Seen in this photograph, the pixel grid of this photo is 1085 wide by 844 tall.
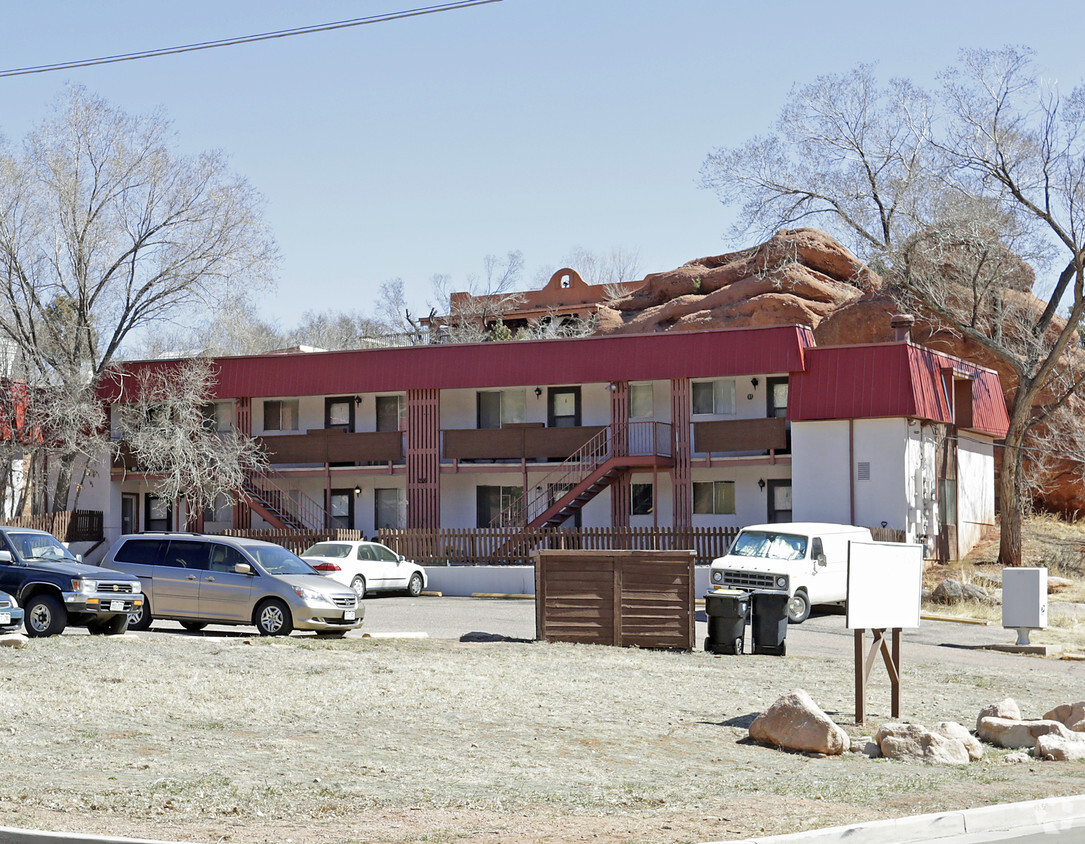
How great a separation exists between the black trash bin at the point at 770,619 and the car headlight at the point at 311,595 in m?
6.74

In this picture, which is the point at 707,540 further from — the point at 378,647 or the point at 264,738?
the point at 264,738

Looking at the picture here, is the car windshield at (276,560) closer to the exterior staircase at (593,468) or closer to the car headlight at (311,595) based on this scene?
the car headlight at (311,595)

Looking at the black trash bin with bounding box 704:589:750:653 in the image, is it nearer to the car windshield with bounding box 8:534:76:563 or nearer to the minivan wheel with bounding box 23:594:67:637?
the minivan wheel with bounding box 23:594:67:637

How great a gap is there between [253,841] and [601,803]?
2.57m

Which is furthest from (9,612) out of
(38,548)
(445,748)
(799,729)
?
(799,729)

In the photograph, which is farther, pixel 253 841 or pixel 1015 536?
pixel 1015 536

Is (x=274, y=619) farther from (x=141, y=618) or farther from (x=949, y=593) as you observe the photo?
(x=949, y=593)

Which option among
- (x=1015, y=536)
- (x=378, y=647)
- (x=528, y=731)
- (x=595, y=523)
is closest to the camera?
(x=528, y=731)

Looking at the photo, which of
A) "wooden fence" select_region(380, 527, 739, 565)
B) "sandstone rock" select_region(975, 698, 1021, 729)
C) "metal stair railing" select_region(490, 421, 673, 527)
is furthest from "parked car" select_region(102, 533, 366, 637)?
"metal stair railing" select_region(490, 421, 673, 527)

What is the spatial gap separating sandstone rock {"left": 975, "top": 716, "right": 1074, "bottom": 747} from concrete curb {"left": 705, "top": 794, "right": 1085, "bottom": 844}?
2.56m

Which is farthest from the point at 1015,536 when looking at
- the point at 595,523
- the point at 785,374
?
the point at 595,523

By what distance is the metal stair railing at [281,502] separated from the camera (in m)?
42.9

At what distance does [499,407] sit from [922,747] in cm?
3186

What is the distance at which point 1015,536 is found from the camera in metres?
37.6
